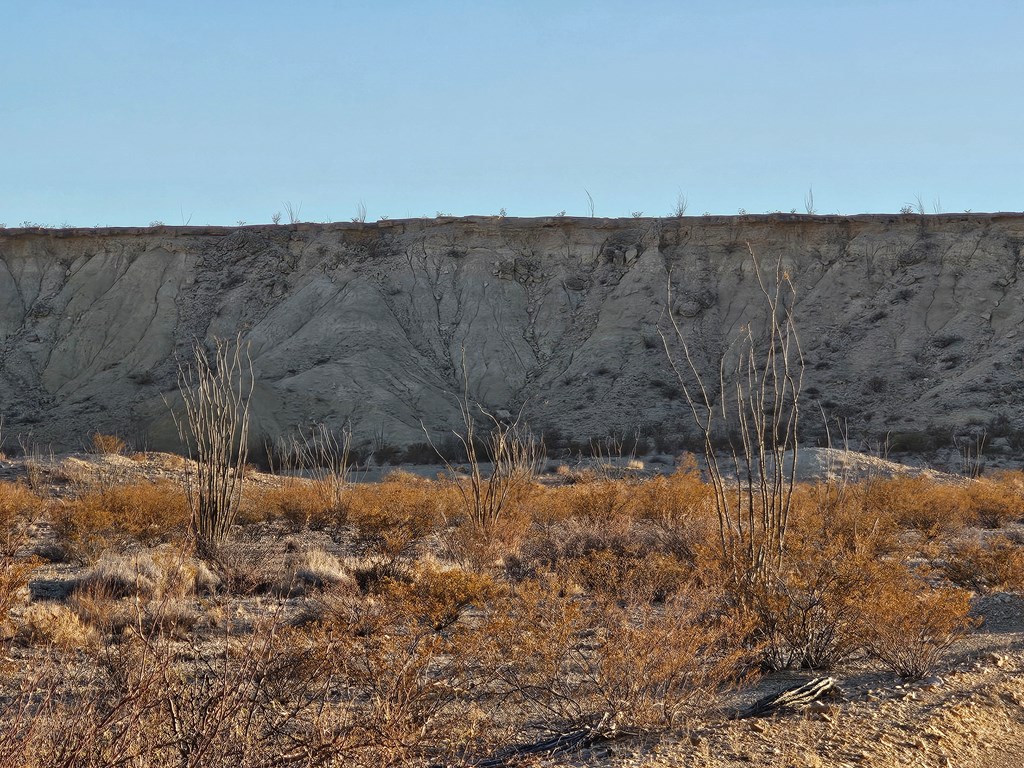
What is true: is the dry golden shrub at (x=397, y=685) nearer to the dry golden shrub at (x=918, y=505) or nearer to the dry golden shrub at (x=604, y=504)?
the dry golden shrub at (x=604, y=504)

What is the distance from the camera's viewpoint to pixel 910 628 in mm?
6430

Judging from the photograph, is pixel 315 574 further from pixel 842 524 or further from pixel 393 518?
pixel 842 524

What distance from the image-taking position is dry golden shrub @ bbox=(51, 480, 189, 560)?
38.8ft

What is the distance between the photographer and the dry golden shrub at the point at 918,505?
14.2 meters

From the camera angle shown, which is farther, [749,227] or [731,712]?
[749,227]

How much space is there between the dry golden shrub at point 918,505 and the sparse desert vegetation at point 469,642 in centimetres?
171

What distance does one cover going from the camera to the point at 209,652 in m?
7.00

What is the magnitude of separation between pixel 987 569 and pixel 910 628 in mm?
4257

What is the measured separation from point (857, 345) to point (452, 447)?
44.8 feet

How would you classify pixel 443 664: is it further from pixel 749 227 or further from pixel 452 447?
pixel 749 227

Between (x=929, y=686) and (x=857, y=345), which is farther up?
(x=857, y=345)

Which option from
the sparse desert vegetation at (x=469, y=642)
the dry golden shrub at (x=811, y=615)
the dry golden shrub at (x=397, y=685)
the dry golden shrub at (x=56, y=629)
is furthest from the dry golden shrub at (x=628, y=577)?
the dry golden shrub at (x=56, y=629)

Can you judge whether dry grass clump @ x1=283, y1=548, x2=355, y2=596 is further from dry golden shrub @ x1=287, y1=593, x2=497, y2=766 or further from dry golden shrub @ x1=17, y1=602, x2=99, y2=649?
dry golden shrub @ x1=287, y1=593, x2=497, y2=766

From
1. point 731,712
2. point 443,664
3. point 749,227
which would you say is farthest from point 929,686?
point 749,227
